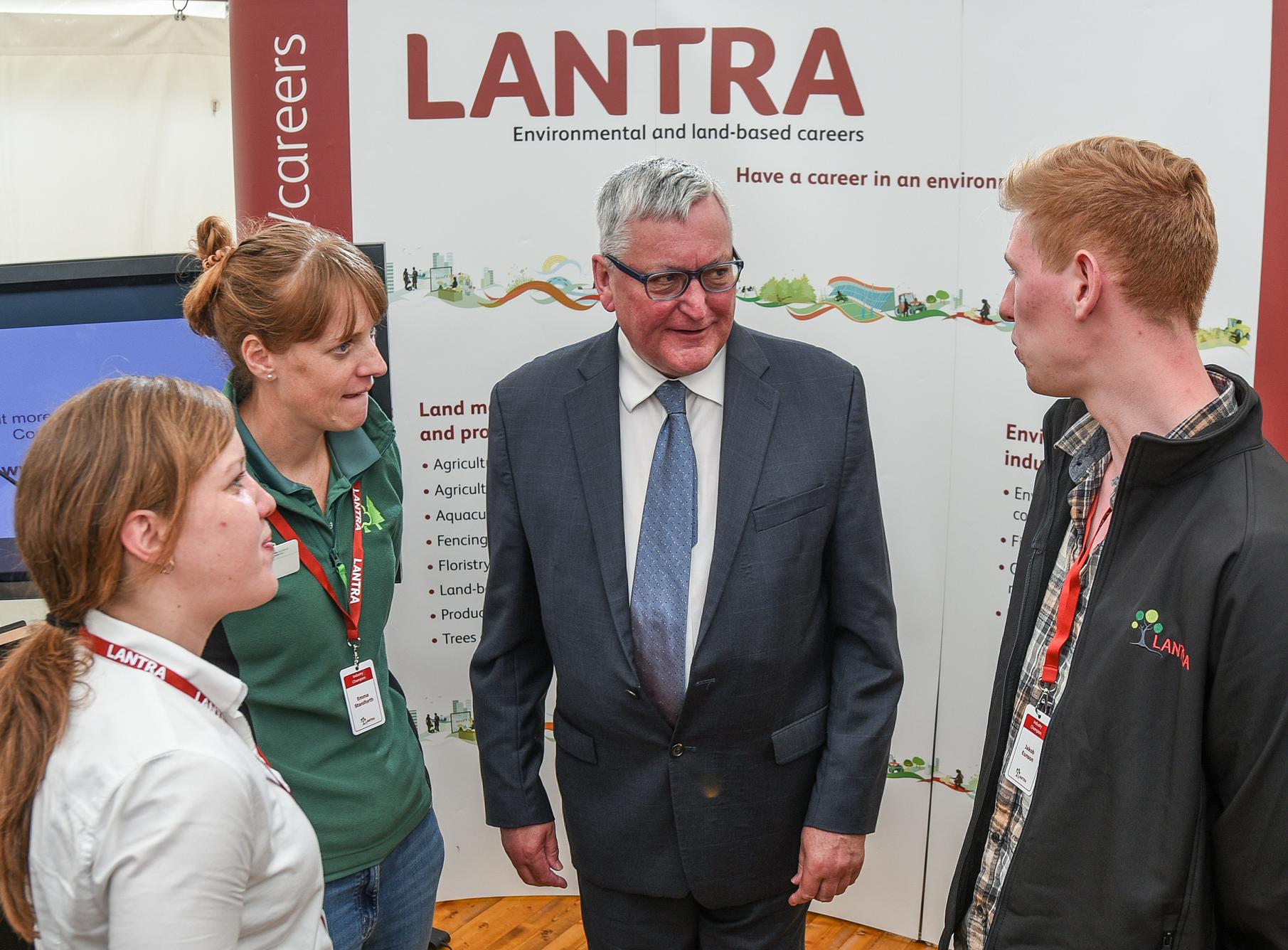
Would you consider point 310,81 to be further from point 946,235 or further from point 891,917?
point 891,917

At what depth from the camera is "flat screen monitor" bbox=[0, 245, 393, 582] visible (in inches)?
90.0

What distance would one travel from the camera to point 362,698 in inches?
71.8

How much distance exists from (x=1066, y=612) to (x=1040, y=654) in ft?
0.30

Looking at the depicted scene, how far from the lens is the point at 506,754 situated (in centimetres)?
204

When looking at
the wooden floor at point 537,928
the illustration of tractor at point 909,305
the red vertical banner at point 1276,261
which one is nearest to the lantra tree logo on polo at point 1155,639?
the red vertical banner at point 1276,261

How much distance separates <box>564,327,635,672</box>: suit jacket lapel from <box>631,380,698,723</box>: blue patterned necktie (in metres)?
0.03

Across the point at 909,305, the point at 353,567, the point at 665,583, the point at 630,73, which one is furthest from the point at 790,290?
the point at 353,567

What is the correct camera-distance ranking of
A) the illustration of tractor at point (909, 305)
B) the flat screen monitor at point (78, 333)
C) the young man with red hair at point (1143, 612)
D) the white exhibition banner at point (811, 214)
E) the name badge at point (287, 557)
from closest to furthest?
the young man with red hair at point (1143, 612) → the name badge at point (287, 557) → the flat screen monitor at point (78, 333) → the white exhibition banner at point (811, 214) → the illustration of tractor at point (909, 305)

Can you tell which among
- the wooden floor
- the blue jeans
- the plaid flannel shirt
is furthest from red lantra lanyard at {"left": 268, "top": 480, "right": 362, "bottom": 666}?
the wooden floor

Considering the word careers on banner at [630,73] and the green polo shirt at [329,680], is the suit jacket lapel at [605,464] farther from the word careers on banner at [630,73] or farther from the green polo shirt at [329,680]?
the word careers on banner at [630,73]

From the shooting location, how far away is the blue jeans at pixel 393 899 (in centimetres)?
179

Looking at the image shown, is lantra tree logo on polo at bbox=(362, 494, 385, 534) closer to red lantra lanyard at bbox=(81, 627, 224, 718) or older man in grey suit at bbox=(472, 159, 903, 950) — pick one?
older man in grey suit at bbox=(472, 159, 903, 950)

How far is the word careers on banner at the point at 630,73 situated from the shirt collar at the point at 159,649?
196 centimetres

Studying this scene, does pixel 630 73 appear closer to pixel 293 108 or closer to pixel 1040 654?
pixel 293 108
